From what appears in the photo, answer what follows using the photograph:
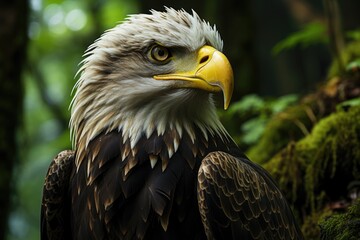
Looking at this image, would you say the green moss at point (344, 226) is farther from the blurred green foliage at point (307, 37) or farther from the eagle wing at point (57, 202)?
the blurred green foliage at point (307, 37)

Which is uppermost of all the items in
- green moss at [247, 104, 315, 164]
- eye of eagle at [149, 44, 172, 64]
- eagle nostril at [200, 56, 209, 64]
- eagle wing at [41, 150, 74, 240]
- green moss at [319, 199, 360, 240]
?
eye of eagle at [149, 44, 172, 64]

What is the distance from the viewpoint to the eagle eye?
4.23 m

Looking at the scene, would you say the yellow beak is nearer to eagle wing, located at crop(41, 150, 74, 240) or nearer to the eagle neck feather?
the eagle neck feather

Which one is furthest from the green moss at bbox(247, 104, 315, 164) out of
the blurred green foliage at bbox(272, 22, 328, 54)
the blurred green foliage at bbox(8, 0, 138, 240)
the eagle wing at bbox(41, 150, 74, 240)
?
the blurred green foliage at bbox(8, 0, 138, 240)

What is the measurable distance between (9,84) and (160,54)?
382 cm

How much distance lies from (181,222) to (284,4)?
10.6 metres

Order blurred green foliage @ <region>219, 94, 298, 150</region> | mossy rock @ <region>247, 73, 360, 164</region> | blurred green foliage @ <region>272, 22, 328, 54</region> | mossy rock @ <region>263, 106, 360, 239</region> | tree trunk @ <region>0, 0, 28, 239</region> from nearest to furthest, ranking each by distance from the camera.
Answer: mossy rock @ <region>263, 106, 360, 239</region> < mossy rock @ <region>247, 73, 360, 164</region> < blurred green foliage @ <region>219, 94, 298, 150</region> < blurred green foliage @ <region>272, 22, 328, 54</region> < tree trunk @ <region>0, 0, 28, 239</region>

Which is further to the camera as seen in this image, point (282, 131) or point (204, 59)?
point (282, 131)

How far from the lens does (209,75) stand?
13.0ft

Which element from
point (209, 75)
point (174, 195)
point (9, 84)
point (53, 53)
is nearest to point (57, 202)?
point (174, 195)

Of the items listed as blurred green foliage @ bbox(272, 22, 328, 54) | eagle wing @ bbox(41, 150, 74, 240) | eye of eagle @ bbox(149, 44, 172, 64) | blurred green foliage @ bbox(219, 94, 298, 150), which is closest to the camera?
eye of eagle @ bbox(149, 44, 172, 64)

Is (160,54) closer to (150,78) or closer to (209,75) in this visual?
(150,78)

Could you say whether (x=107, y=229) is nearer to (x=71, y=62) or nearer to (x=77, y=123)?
(x=77, y=123)

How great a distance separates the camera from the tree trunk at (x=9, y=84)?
7336mm
